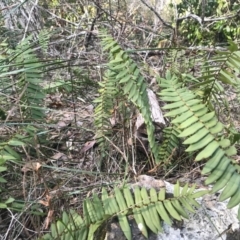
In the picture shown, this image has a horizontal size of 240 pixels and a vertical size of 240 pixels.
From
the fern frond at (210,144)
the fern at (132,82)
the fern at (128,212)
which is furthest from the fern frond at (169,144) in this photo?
the fern at (128,212)

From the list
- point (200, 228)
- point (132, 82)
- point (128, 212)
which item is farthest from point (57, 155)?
point (200, 228)

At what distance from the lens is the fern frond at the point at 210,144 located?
4.09ft

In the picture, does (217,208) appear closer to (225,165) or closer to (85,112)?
(225,165)

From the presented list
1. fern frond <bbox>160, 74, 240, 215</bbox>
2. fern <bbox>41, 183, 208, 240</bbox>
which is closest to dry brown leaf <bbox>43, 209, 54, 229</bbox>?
fern <bbox>41, 183, 208, 240</bbox>

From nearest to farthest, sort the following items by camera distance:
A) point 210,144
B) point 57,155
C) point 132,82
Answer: point 210,144 → point 132,82 → point 57,155

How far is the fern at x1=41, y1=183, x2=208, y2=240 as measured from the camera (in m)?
1.26

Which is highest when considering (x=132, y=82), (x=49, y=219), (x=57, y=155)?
(x=132, y=82)

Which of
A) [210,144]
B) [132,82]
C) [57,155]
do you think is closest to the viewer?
[210,144]

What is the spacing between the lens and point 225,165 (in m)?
1.26

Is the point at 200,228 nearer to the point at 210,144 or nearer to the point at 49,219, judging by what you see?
the point at 210,144

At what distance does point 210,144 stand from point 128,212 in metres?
0.33

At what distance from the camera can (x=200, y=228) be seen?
1.33m

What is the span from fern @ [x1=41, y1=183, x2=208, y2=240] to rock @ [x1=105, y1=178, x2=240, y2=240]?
32 millimetres

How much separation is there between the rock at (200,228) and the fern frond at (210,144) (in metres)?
0.12
